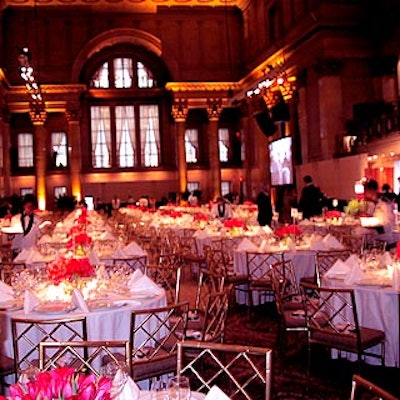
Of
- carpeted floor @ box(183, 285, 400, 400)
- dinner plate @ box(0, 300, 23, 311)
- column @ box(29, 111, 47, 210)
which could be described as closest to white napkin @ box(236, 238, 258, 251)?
carpeted floor @ box(183, 285, 400, 400)

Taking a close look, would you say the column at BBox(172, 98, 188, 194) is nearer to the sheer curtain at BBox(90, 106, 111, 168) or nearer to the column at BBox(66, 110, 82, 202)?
the sheer curtain at BBox(90, 106, 111, 168)

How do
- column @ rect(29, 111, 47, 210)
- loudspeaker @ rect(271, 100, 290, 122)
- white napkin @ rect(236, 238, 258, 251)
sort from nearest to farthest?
white napkin @ rect(236, 238, 258, 251) → loudspeaker @ rect(271, 100, 290, 122) → column @ rect(29, 111, 47, 210)

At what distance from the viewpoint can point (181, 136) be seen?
110 feet

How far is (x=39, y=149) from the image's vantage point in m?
32.3

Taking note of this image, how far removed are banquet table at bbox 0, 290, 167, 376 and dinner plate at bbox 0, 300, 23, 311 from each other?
Answer: 2 centimetres

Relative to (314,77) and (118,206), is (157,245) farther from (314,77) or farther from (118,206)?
(118,206)

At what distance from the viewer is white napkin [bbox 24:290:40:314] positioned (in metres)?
5.26

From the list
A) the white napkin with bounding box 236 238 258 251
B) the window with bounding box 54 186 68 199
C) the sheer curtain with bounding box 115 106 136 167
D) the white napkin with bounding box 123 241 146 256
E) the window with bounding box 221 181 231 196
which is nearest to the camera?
the white napkin with bounding box 123 241 146 256

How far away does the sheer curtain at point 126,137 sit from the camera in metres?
35.4

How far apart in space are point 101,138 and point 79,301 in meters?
30.6

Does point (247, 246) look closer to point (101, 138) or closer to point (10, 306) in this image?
point (10, 306)

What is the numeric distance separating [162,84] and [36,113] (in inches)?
278

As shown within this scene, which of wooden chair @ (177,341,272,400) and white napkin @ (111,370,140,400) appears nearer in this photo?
white napkin @ (111,370,140,400)

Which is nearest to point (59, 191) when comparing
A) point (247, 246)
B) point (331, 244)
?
point (247, 246)
